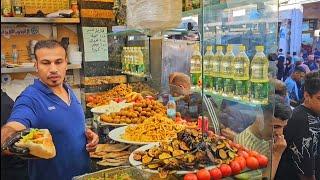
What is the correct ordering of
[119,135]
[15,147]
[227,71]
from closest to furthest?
[15,147], [227,71], [119,135]

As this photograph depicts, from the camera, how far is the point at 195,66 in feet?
5.98

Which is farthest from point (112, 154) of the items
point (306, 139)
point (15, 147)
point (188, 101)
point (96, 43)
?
point (96, 43)

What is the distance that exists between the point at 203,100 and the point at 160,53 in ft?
3.41

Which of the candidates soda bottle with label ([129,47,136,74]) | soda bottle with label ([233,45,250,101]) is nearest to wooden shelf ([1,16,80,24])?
soda bottle with label ([129,47,136,74])

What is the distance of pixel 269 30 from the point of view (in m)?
1.38

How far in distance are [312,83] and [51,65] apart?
4.99ft

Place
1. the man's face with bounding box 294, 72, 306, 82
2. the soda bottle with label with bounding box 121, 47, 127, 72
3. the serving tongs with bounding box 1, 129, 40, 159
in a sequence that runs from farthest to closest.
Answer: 1. the soda bottle with label with bounding box 121, 47, 127, 72
2. the man's face with bounding box 294, 72, 306, 82
3. the serving tongs with bounding box 1, 129, 40, 159

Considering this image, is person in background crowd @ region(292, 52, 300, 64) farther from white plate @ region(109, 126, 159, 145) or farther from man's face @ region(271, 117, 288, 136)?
white plate @ region(109, 126, 159, 145)

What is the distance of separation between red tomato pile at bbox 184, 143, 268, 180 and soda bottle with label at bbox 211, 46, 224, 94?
0.29m

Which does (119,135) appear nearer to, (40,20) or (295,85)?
(295,85)

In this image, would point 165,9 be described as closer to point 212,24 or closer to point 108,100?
point 212,24

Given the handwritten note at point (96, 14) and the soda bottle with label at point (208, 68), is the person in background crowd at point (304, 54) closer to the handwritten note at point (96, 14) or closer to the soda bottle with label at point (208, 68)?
the soda bottle with label at point (208, 68)

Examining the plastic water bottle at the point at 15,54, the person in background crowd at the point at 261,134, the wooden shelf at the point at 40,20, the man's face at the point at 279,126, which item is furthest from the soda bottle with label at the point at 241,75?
the plastic water bottle at the point at 15,54

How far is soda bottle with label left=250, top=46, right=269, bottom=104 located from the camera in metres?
1.38
